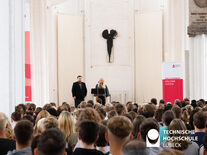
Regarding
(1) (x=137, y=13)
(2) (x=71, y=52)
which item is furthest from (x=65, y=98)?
(1) (x=137, y=13)

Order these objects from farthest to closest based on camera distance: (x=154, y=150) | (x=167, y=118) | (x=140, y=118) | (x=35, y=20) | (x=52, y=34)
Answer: (x=52, y=34) → (x=35, y=20) → (x=167, y=118) → (x=140, y=118) → (x=154, y=150)

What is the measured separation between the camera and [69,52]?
1597 centimetres

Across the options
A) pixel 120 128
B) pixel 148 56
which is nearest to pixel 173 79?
pixel 148 56

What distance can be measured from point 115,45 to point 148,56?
1.54 m

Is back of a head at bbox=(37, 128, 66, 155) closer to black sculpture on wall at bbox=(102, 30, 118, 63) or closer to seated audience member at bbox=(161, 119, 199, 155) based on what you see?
seated audience member at bbox=(161, 119, 199, 155)

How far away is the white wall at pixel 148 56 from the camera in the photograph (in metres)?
15.9

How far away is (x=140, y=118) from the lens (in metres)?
4.08

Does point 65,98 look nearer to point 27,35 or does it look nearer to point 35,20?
point 35,20

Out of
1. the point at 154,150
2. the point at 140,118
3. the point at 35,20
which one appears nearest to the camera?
the point at 154,150

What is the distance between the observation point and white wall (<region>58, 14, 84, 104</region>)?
51.8 feet

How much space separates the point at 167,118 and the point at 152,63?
11.6 metres

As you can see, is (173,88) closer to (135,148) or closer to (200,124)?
(200,124)

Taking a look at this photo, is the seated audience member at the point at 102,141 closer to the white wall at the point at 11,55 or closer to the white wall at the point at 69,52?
the white wall at the point at 11,55

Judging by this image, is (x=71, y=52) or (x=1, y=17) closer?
(x=1, y=17)
